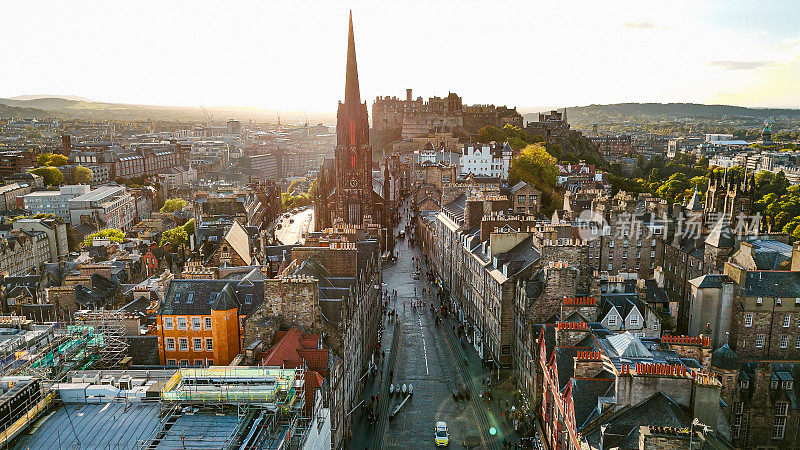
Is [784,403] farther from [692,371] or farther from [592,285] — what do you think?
[692,371]

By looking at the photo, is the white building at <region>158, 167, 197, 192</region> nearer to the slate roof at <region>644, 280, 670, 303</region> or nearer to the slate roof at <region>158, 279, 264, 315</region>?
the slate roof at <region>158, 279, 264, 315</region>

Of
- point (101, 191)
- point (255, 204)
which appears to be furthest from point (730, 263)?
point (101, 191)

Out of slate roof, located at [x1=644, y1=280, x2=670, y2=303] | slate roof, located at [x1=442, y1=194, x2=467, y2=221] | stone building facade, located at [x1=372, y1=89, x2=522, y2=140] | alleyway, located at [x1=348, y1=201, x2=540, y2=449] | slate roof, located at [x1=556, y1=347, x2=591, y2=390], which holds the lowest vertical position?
alleyway, located at [x1=348, y1=201, x2=540, y2=449]

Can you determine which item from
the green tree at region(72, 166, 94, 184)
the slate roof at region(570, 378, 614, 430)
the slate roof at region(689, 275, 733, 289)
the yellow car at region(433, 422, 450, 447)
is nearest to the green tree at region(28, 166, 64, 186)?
the green tree at region(72, 166, 94, 184)

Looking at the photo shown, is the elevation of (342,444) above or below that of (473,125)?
below

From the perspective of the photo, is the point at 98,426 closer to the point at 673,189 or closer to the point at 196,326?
the point at 196,326

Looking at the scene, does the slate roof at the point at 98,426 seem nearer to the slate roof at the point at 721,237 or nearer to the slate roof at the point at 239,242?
the slate roof at the point at 239,242
